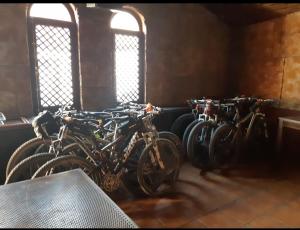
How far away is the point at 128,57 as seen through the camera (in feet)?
14.2

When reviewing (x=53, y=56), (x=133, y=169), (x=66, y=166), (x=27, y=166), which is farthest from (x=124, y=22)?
(x=27, y=166)

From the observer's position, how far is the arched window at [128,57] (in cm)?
417

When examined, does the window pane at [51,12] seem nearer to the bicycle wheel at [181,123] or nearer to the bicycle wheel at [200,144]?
the bicycle wheel at [181,123]

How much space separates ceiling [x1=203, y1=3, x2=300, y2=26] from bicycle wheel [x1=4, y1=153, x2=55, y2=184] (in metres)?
3.76

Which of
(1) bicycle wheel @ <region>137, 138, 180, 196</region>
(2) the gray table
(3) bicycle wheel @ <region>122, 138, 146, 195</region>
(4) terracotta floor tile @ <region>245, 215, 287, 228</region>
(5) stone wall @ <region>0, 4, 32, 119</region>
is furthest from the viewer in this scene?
(5) stone wall @ <region>0, 4, 32, 119</region>

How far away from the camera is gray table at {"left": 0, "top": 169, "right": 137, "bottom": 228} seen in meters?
0.98

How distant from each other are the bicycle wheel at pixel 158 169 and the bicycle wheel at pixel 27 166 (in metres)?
1.04

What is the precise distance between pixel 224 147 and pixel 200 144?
39 cm

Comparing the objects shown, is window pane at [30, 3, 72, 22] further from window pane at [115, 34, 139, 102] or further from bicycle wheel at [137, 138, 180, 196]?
bicycle wheel at [137, 138, 180, 196]

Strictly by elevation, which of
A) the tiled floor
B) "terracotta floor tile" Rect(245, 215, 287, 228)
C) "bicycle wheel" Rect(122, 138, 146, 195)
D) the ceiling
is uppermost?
the ceiling

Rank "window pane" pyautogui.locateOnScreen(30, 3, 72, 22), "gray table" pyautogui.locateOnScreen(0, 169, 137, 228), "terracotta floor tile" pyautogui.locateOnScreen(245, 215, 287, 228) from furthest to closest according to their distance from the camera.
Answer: "window pane" pyautogui.locateOnScreen(30, 3, 72, 22)
"gray table" pyautogui.locateOnScreen(0, 169, 137, 228)
"terracotta floor tile" pyautogui.locateOnScreen(245, 215, 287, 228)

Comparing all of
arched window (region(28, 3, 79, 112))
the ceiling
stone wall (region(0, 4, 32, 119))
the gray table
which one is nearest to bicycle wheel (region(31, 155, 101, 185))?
the gray table

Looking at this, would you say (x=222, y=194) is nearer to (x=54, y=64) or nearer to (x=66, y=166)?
(x=66, y=166)

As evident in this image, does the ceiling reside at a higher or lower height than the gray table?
higher
